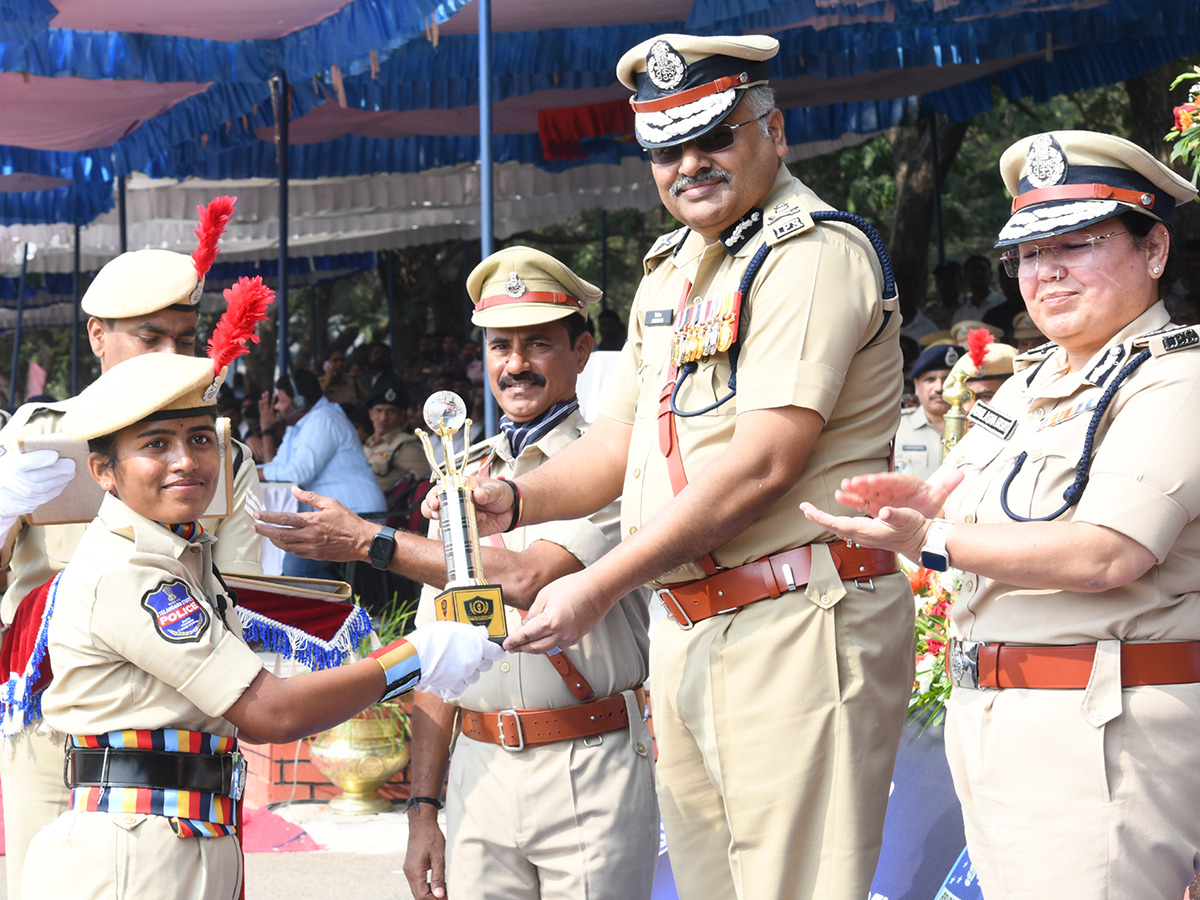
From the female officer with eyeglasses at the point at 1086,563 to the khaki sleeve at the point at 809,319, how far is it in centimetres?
26

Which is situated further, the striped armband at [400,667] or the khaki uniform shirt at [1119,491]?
the striped armband at [400,667]

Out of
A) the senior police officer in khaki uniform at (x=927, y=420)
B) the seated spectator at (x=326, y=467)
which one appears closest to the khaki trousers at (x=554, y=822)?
the senior police officer in khaki uniform at (x=927, y=420)

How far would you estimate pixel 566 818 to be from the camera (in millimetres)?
3160

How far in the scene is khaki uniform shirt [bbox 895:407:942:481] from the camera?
6.63 m

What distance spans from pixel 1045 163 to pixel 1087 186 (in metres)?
0.11

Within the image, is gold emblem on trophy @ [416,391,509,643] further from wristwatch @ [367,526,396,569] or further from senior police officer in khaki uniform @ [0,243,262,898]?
senior police officer in khaki uniform @ [0,243,262,898]

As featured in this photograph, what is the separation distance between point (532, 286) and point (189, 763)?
149 centimetres

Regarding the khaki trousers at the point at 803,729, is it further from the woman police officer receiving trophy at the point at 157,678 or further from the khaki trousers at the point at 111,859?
the khaki trousers at the point at 111,859

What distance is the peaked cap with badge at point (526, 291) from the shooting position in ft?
11.4

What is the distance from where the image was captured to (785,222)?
269cm

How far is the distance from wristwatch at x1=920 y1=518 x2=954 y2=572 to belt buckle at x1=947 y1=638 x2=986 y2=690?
0.25 m

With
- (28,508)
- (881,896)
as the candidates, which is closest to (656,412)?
(28,508)

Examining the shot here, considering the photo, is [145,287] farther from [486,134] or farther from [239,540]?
[486,134]

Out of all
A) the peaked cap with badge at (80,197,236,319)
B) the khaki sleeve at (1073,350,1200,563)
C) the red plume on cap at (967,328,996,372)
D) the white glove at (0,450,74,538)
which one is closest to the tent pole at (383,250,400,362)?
the red plume on cap at (967,328,996,372)
